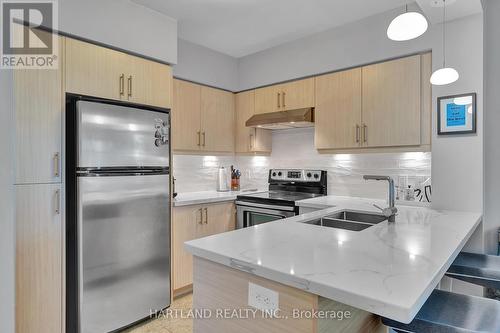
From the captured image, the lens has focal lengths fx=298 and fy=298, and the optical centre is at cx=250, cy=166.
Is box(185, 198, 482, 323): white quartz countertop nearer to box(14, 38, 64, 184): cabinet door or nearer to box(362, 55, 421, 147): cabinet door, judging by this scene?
box(362, 55, 421, 147): cabinet door

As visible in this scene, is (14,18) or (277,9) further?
(277,9)

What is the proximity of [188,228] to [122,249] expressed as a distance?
0.74 m

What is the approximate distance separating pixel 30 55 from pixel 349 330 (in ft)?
7.67


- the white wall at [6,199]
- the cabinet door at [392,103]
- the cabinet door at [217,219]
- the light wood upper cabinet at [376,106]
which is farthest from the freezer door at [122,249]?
the cabinet door at [392,103]

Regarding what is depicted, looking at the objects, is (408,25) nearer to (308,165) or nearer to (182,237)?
(308,165)

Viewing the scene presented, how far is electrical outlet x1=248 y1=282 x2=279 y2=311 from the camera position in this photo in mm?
1048

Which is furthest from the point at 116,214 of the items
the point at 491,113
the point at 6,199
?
the point at 491,113

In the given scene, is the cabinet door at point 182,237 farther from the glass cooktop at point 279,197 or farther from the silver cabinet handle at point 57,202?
the silver cabinet handle at point 57,202

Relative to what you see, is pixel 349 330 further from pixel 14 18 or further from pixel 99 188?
pixel 14 18

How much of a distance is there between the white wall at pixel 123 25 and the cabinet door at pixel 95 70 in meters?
0.08

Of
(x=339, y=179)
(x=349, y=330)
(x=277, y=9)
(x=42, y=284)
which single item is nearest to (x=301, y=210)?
(x=339, y=179)

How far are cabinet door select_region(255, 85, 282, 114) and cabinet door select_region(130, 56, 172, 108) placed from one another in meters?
1.14

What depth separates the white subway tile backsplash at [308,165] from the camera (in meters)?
2.71

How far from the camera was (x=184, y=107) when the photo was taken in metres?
3.11
